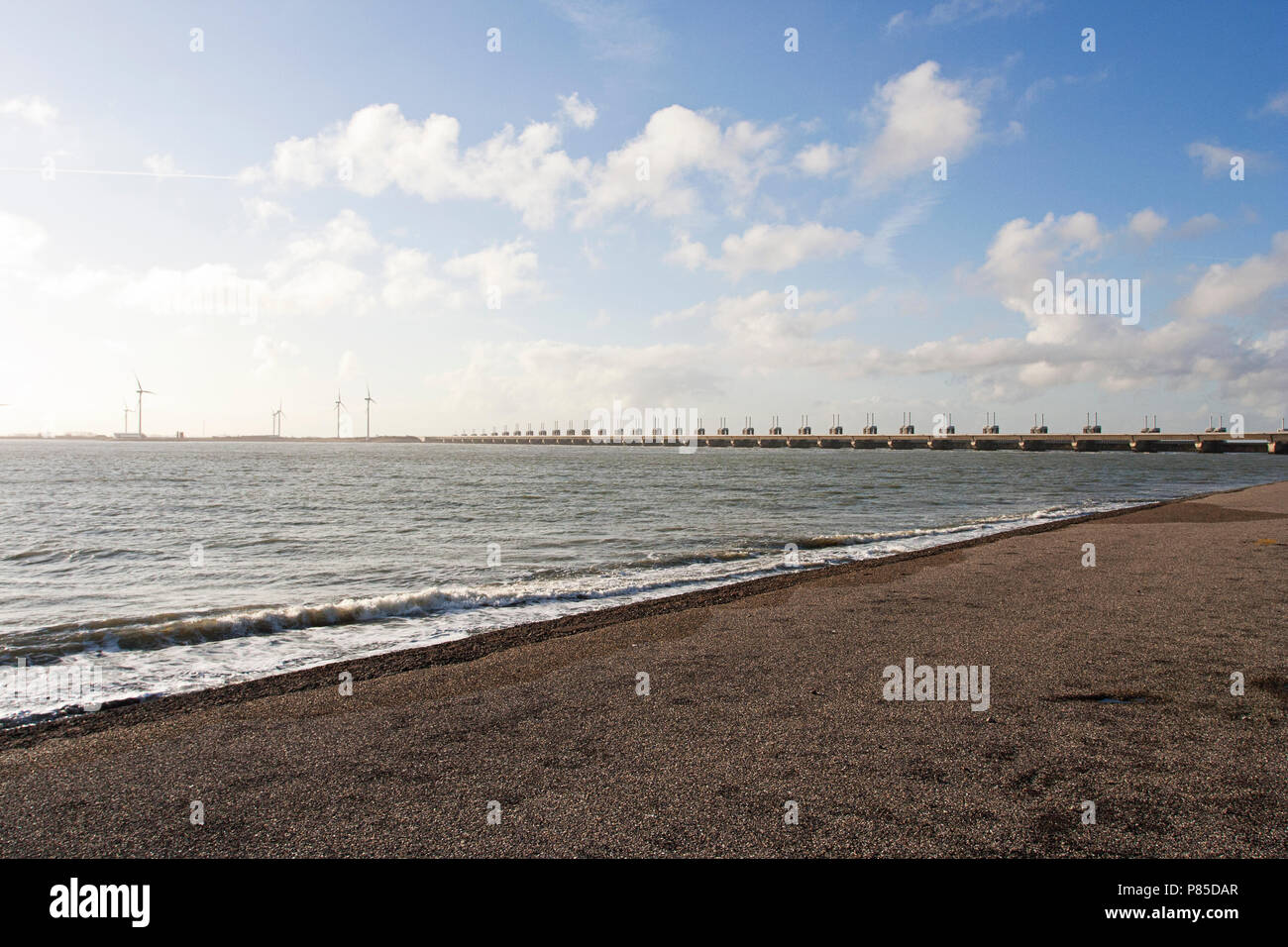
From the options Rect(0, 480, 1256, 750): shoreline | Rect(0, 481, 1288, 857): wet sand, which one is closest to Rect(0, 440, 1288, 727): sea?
Rect(0, 480, 1256, 750): shoreline

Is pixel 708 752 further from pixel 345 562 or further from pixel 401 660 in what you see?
pixel 345 562

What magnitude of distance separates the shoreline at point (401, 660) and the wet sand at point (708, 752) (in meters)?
0.06

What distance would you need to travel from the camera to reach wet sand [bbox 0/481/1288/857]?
4527mm

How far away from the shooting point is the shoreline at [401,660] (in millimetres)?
7094

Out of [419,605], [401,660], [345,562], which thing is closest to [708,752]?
[401,660]

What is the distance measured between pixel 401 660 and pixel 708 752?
16.8 ft

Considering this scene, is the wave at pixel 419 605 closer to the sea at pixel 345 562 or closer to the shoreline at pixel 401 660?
the sea at pixel 345 562

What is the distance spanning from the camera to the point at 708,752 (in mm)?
5836

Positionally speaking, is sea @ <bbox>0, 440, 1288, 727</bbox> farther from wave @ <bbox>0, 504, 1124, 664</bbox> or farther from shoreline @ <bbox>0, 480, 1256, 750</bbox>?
shoreline @ <bbox>0, 480, 1256, 750</bbox>

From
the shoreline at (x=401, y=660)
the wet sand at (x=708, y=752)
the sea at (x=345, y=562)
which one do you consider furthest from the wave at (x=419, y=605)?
the wet sand at (x=708, y=752)
